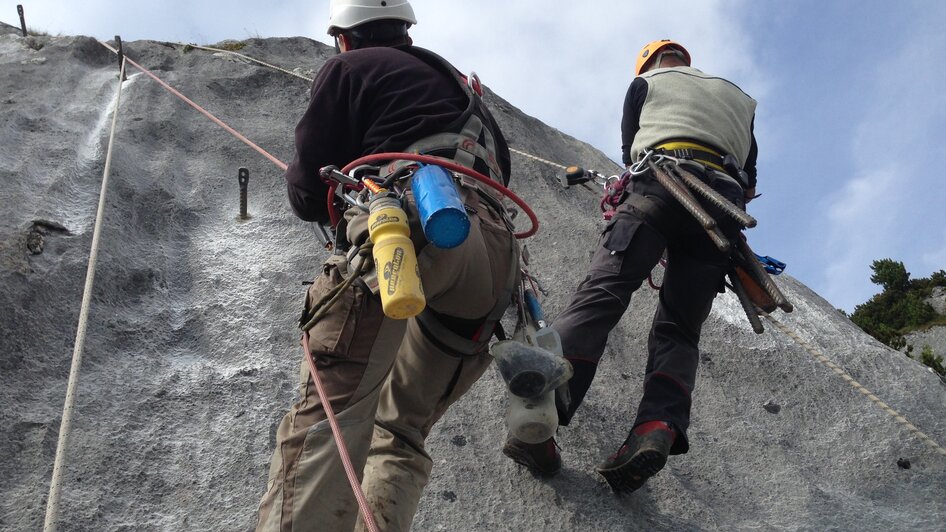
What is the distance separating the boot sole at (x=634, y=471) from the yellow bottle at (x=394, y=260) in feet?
5.52

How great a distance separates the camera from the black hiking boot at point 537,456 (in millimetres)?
3973

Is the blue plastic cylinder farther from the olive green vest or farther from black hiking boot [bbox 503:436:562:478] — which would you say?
the olive green vest

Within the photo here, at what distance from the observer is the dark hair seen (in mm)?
3684

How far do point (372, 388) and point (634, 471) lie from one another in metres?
1.53

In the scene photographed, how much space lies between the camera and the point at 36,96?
723 centimetres

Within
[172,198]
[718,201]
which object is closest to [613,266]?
[718,201]

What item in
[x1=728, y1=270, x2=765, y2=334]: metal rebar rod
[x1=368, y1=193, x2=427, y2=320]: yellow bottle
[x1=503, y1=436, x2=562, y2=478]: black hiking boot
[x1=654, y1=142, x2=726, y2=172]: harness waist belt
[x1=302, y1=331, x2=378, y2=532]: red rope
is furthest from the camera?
[x1=654, y1=142, x2=726, y2=172]: harness waist belt

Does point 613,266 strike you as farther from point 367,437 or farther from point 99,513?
point 99,513

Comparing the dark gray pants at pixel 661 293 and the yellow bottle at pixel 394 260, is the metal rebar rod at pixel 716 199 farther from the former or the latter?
the yellow bottle at pixel 394 260

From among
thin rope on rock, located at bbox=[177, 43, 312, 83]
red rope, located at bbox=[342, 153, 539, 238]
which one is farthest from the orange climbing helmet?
thin rope on rock, located at bbox=[177, 43, 312, 83]

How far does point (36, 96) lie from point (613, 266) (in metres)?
5.45

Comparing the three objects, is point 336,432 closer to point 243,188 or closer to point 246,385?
point 246,385

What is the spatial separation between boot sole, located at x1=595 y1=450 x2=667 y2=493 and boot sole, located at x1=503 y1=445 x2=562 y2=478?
226 millimetres

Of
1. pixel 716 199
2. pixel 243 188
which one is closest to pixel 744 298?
pixel 716 199
